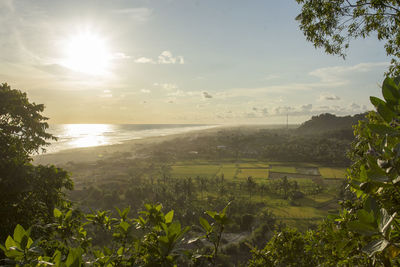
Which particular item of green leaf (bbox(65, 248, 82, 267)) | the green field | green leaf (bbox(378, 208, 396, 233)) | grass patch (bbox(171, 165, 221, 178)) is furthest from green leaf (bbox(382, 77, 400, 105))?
the green field

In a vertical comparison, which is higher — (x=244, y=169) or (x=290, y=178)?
(x=244, y=169)

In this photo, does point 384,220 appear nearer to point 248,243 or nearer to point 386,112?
point 386,112

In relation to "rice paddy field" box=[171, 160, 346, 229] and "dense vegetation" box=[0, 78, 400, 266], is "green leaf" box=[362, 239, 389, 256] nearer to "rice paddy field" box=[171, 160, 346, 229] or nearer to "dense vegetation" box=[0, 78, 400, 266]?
"dense vegetation" box=[0, 78, 400, 266]

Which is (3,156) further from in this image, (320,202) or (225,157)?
(225,157)

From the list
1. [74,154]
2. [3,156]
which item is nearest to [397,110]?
[3,156]

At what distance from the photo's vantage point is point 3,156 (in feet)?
25.9

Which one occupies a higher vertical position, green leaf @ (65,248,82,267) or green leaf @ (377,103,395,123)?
green leaf @ (377,103,395,123)

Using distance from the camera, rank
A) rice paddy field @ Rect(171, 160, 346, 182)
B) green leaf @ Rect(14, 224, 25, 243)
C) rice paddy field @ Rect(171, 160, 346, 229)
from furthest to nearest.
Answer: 1. rice paddy field @ Rect(171, 160, 346, 182)
2. rice paddy field @ Rect(171, 160, 346, 229)
3. green leaf @ Rect(14, 224, 25, 243)

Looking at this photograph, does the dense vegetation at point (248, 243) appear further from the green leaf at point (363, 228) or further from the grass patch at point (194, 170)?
the grass patch at point (194, 170)

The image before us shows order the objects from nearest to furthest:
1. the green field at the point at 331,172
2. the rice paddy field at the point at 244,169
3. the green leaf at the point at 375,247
Result: the green leaf at the point at 375,247
the green field at the point at 331,172
the rice paddy field at the point at 244,169

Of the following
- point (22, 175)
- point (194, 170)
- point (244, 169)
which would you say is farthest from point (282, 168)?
point (22, 175)

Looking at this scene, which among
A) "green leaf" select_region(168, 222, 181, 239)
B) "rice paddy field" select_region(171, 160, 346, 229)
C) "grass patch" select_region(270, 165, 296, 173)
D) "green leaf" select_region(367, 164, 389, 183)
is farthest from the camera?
"grass patch" select_region(270, 165, 296, 173)

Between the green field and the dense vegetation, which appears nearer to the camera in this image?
the dense vegetation

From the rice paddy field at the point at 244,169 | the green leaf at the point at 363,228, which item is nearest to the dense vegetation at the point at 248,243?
the green leaf at the point at 363,228
